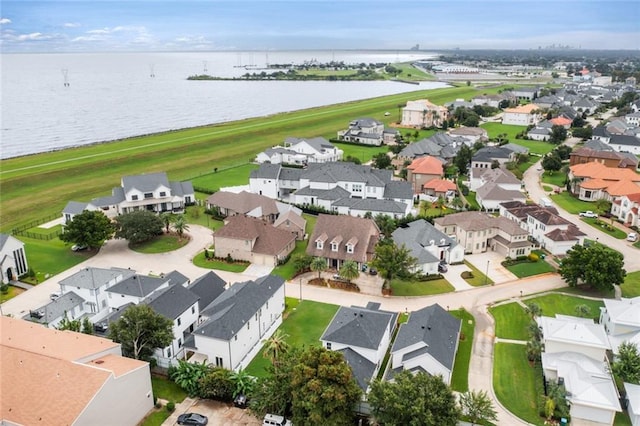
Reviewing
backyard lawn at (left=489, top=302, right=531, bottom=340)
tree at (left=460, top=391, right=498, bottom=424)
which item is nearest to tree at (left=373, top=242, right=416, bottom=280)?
backyard lawn at (left=489, top=302, right=531, bottom=340)

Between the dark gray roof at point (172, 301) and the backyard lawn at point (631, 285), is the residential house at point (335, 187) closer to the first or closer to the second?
the backyard lawn at point (631, 285)

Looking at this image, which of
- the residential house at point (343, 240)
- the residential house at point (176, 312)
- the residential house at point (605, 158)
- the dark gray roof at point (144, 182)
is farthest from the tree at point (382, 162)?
the residential house at point (176, 312)

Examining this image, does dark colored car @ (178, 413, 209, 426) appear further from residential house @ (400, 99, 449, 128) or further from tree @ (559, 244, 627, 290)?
residential house @ (400, 99, 449, 128)

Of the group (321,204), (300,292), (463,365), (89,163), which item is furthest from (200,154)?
(463,365)

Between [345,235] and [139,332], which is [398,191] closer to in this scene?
[345,235]

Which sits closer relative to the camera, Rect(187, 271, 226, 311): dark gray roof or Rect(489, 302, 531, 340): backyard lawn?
Rect(489, 302, 531, 340): backyard lawn

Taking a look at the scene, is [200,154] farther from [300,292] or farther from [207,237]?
[300,292]

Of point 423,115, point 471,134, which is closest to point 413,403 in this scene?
point 471,134
